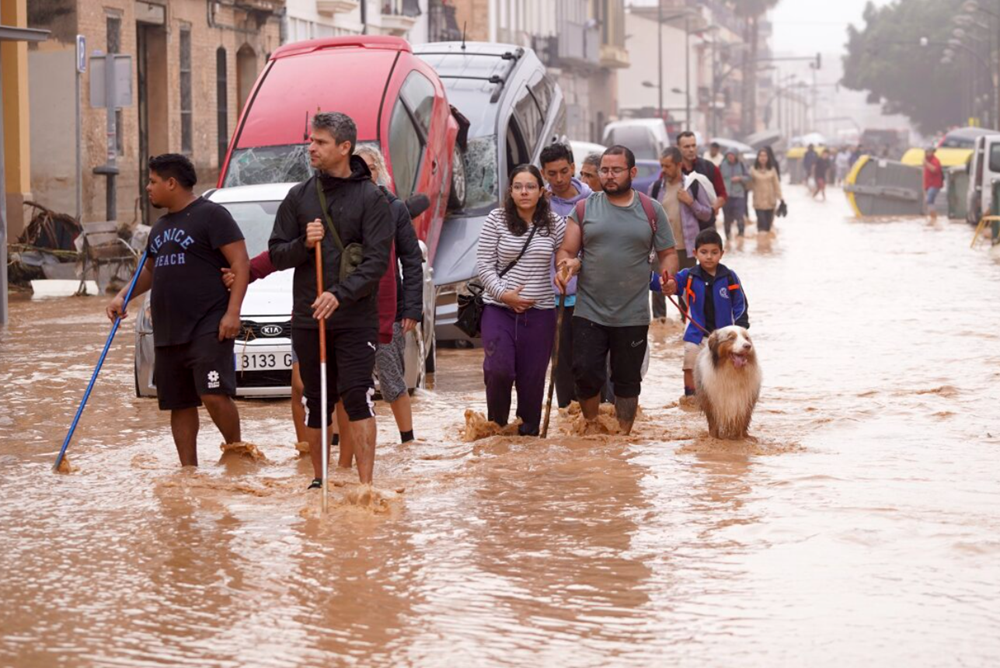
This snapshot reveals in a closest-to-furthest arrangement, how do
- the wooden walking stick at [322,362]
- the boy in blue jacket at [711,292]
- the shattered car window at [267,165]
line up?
the wooden walking stick at [322,362] < the boy in blue jacket at [711,292] < the shattered car window at [267,165]

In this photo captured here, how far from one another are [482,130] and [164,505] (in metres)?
11.7

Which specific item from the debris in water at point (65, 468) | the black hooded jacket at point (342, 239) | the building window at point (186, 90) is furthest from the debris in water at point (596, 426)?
the building window at point (186, 90)

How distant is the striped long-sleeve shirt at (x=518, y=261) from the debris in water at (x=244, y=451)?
4.72 ft

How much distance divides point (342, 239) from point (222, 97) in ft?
94.0

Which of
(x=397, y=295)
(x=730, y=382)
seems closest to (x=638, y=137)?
(x=730, y=382)

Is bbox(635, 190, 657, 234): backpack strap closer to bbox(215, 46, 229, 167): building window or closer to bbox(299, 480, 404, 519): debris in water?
bbox(299, 480, 404, 519): debris in water

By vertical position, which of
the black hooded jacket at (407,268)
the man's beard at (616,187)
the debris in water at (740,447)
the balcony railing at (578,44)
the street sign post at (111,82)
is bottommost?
the debris in water at (740,447)

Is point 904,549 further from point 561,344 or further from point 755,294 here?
point 755,294

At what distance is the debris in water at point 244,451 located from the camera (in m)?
9.94

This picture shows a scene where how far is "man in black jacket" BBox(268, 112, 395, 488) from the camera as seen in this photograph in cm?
848

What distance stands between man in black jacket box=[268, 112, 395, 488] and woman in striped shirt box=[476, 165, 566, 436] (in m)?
1.52

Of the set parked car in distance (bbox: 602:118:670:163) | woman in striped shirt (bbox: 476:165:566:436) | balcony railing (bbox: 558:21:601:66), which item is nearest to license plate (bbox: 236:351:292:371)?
woman in striped shirt (bbox: 476:165:566:436)

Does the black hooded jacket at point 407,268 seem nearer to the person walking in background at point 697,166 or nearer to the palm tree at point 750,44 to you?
the person walking in background at point 697,166

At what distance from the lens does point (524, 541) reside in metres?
7.86
